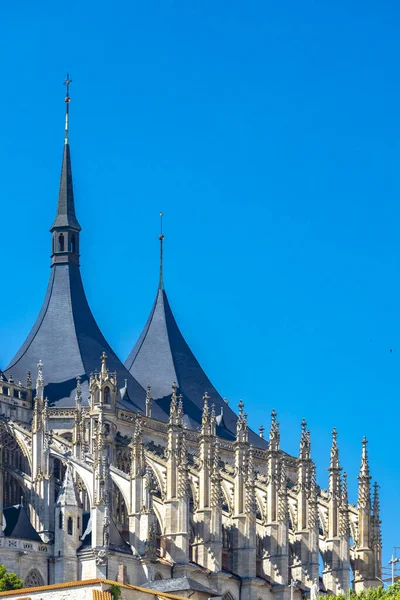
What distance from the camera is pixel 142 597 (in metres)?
76.1

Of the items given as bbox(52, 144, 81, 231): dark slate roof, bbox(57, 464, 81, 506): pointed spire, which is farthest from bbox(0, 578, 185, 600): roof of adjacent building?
bbox(52, 144, 81, 231): dark slate roof

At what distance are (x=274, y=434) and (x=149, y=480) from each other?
1400cm

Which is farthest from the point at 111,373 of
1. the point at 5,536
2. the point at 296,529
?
the point at 5,536

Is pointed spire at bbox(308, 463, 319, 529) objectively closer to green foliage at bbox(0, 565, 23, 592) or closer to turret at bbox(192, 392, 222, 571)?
turret at bbox(192, 392, 222, 571)

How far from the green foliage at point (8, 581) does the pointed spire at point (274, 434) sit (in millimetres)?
24643

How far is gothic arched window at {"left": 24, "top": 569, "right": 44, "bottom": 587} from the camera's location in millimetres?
89625

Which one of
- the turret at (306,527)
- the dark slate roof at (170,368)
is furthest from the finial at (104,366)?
the turret at (306,527)

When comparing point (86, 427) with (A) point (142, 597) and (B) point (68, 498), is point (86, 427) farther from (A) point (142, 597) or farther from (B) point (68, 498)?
(A) point (142, 597)

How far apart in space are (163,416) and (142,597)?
37.0 metres

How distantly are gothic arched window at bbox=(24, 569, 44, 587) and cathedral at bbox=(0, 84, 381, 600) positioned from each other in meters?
0.07

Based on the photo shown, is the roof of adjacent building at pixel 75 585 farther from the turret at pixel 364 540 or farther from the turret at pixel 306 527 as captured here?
the turret at pixel 364 540

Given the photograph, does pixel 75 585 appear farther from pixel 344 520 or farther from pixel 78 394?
pixel 344 520

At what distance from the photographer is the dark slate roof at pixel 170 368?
117 meters

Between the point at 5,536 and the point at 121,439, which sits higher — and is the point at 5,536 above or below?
below
